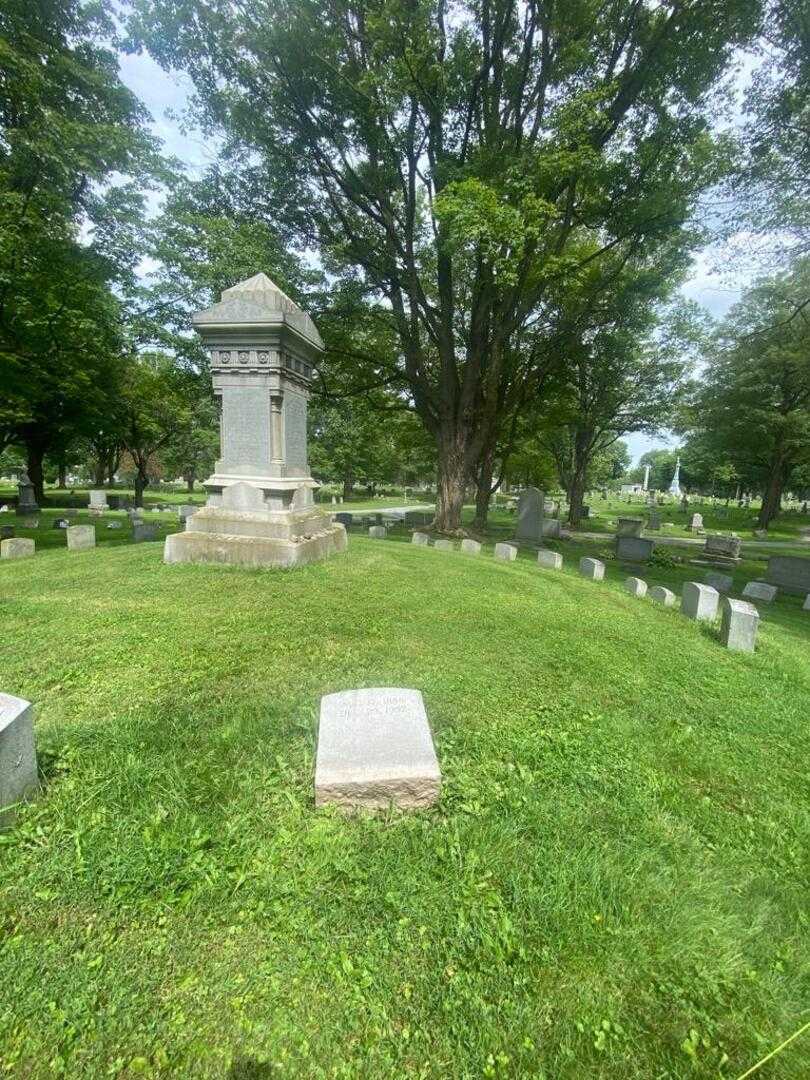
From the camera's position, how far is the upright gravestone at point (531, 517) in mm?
18109

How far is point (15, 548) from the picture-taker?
9148mm

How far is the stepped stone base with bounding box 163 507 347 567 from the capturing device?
6387 mm

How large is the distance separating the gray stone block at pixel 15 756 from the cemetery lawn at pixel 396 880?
0.12 metres

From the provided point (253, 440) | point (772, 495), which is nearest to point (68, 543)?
point (253, 440)

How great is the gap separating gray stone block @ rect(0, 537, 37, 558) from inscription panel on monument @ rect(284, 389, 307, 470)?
6021 millimetres

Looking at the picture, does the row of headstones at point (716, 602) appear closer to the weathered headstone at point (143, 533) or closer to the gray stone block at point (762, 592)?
the gray stone block at point (762, 592)

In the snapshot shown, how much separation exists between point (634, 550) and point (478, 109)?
13570mm

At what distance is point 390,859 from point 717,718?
10.5 ft

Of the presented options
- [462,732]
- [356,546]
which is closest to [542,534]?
[356,546]

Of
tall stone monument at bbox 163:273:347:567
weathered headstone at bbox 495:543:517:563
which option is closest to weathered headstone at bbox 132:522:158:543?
tall stone monument at bbox 163:273:347:567

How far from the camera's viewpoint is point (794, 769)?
3.26 m

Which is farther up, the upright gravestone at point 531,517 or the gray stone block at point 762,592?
the upright gravestone at point 531,517

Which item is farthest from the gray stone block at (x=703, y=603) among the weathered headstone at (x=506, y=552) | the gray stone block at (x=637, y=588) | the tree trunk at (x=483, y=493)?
the tree trunk at (x=483, y=493)

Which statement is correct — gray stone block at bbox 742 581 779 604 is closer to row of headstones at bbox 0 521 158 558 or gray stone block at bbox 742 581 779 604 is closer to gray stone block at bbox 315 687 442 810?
gray stone block at bbox 315 687 442 810
